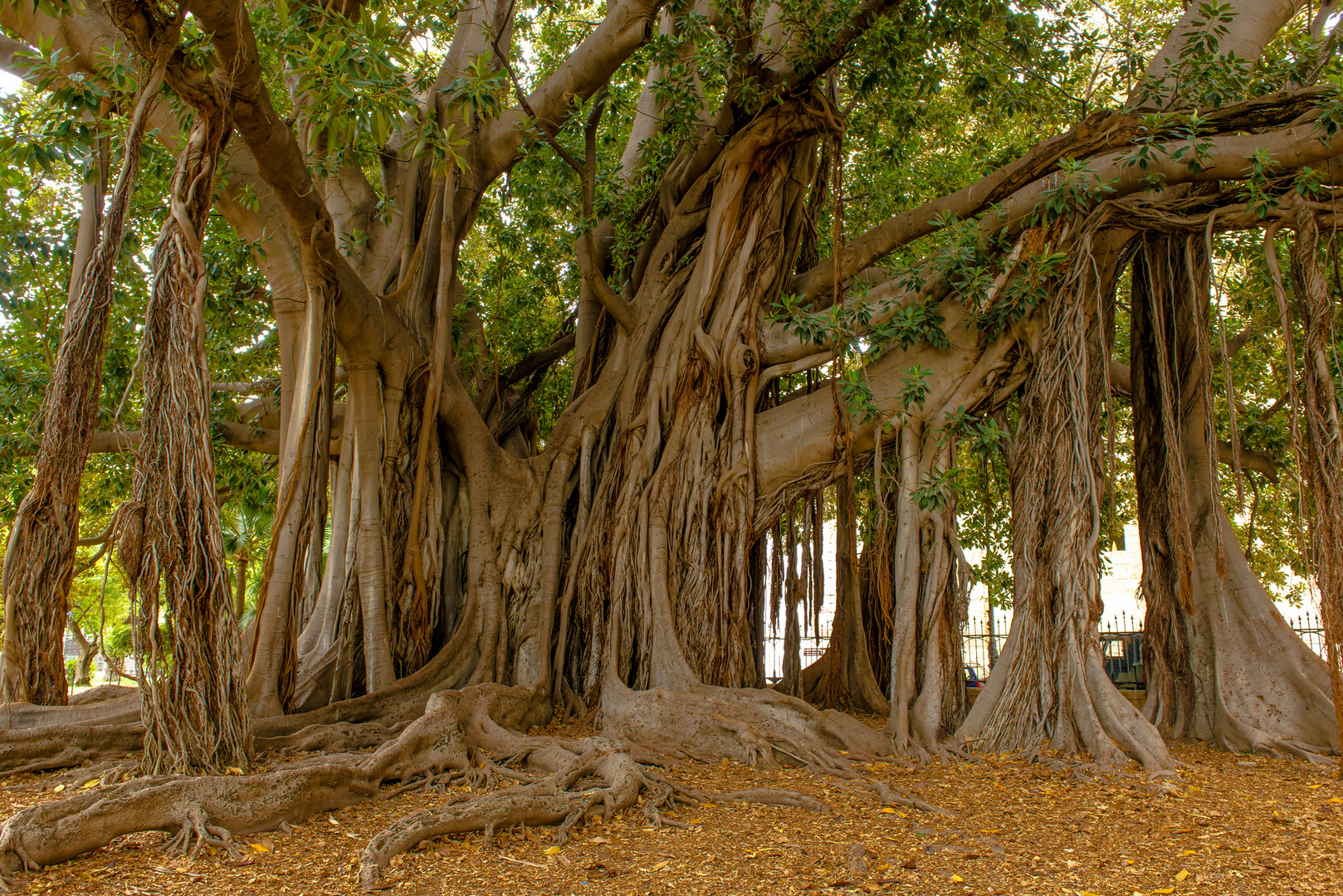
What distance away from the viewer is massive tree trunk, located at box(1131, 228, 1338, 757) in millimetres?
4695

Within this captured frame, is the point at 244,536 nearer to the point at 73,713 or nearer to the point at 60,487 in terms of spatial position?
the point at 73,713

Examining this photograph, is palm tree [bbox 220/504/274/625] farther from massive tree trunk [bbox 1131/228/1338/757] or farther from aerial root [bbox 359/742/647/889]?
massive tree trunk [bbox 1131/228/1338/757]

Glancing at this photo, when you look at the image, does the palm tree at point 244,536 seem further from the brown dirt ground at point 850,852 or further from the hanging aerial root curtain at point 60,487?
the brown dirt ground at point 850,852

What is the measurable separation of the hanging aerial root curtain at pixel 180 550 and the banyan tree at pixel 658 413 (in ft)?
0.05

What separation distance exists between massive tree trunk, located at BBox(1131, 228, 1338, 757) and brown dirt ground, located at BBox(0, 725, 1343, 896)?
3.63 feet

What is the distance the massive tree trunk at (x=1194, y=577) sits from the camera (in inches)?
185

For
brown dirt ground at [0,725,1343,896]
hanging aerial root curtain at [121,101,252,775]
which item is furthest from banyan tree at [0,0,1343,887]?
brown dirt ground at [0,725,1343,896]

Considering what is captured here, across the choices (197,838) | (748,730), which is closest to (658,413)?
(748,730)

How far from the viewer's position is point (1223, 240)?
21.7ft

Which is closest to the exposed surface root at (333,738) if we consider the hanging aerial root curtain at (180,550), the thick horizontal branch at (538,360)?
the hanging aerial root curtain at (180,550)

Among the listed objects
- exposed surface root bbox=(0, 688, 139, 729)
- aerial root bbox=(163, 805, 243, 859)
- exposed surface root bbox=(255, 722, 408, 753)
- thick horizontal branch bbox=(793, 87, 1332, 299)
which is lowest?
aerial root bbox=(163, 805, 243, 859)

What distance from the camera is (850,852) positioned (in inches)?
109

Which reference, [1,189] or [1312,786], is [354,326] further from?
[1312,786]

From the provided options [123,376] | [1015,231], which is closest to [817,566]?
[1015,231]
